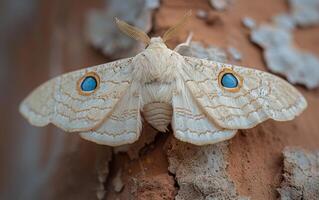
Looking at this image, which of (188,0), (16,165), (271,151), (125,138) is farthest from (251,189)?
(16,165)

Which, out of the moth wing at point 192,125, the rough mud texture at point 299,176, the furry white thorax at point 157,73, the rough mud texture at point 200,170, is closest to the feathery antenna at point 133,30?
the furry white thorax at point 157,73

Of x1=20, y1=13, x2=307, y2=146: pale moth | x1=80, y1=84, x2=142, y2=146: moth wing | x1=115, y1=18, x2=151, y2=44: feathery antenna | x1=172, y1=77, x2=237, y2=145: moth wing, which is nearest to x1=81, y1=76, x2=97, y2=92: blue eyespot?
x1=20, y1=13, x2=307, y2=146: pale moth

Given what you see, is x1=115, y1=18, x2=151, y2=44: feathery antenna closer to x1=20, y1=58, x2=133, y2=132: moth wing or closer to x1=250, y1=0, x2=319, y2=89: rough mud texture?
x1=20, y1=58, x2=133, y2=132: moth wing

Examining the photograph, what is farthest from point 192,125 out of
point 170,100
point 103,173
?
point 103,173

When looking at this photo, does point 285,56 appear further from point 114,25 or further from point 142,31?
point 114,25

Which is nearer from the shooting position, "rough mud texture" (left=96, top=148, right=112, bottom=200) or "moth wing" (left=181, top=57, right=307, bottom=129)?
"moth wing" (left=181, top=57, right=307, bottom=129)

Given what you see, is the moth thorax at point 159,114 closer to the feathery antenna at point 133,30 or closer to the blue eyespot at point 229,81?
the blue eyespot at point 229,81
